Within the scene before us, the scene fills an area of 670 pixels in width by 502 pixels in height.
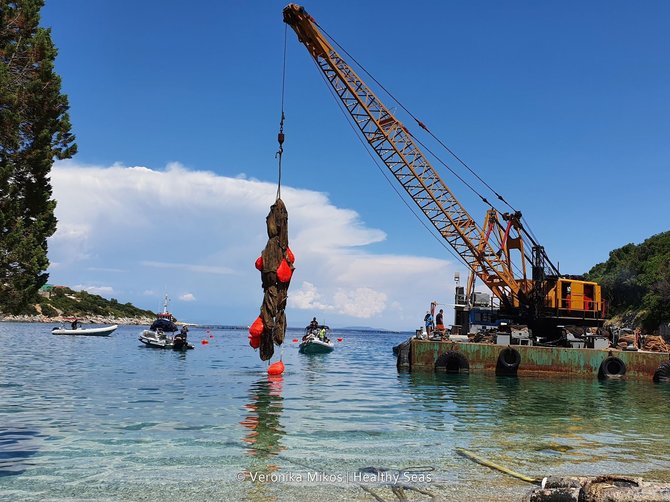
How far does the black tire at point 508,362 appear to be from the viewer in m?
35.6

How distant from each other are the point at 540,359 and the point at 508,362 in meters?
2.32

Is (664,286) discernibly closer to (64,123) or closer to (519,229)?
(519,229)

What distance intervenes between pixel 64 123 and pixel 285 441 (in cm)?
2284

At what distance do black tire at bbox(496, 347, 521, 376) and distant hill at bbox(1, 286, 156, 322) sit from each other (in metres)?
145

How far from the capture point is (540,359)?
3606cm

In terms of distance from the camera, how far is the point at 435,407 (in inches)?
854

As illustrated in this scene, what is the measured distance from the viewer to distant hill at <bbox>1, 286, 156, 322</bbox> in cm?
15388

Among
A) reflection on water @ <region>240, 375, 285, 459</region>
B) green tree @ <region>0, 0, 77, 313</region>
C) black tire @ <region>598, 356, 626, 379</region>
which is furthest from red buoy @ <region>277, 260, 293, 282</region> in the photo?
black tire @ <region>598, 356, 626, 379</region>

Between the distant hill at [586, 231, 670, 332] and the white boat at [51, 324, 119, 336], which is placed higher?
the distant hill at [586, 231, 670, 332]

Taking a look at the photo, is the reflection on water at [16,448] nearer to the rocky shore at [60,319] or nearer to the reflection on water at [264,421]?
the reflection on water at [264,421]

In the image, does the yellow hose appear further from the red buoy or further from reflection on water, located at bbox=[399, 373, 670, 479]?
the red buoy

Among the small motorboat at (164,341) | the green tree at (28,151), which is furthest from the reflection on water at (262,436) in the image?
the small motorboat at (164,341)

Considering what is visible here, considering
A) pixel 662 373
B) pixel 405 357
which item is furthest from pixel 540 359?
pixel 405 357

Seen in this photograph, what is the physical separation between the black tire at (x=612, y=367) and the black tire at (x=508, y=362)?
19.2ft
